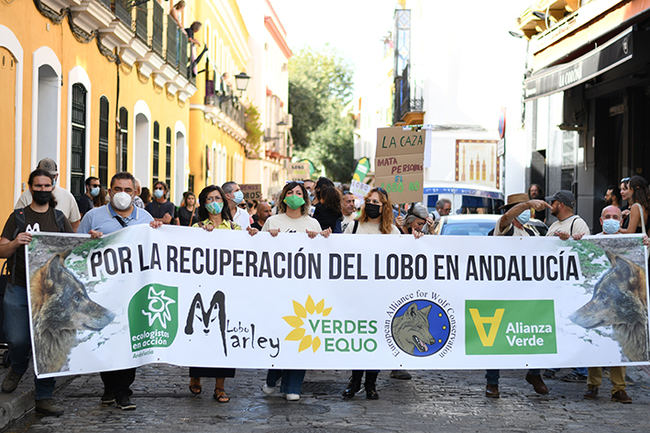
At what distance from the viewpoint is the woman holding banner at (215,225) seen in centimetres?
785

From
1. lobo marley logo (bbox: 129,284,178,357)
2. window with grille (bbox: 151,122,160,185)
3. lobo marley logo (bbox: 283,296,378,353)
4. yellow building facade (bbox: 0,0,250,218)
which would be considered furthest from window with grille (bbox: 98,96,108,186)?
lobo marley logo (bbox: 283,296,378,353)

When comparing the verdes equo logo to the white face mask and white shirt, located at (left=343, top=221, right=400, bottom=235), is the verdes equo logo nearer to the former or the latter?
white shirt, located at (left=343, top=221, right=400, bottom=235)

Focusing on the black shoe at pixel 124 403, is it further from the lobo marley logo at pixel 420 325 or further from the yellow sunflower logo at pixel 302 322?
the lobo marley logo at pixel 420 325

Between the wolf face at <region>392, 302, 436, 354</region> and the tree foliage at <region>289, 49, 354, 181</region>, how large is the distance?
57.2 meters

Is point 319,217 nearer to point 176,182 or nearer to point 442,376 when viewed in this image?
point 442,376

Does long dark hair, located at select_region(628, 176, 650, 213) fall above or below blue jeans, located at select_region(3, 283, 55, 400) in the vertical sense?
above

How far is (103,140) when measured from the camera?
1756 centimetres

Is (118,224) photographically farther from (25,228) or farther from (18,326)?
(18,326)

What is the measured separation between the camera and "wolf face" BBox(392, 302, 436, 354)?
309 inches

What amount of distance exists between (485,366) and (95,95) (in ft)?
35.2

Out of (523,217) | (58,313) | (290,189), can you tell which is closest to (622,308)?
(523,217)

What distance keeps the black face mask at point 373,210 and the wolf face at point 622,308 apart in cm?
179

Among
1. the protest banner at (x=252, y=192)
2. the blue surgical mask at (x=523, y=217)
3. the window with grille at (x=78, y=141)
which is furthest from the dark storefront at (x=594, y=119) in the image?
the window with grille at (x=78, y=141)

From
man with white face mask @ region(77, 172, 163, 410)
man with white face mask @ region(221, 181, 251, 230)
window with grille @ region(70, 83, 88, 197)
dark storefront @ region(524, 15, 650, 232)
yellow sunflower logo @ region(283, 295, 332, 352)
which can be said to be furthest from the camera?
window with grille @ region(70, 83, 88, 197)
